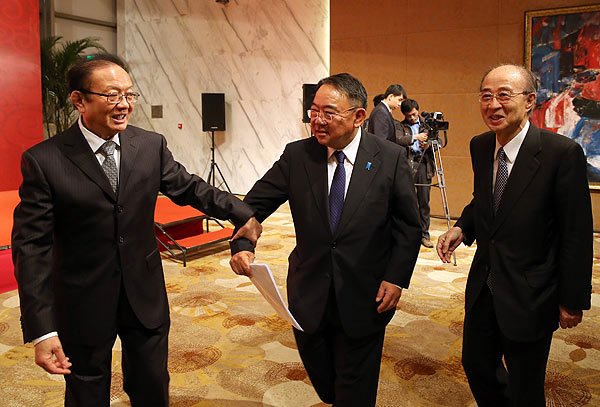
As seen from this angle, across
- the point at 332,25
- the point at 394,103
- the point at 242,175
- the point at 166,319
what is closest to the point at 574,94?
the point at 394,103

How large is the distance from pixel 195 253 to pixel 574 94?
534 cm

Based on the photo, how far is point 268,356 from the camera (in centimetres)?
345

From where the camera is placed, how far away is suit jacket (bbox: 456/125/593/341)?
1.94 metres

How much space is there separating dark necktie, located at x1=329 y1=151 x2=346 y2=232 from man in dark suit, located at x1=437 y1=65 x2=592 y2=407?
563mm

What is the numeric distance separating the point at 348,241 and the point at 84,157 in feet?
3.28

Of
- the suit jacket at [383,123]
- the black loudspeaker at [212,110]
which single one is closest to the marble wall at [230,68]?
the black loudspeaker at [212,110]

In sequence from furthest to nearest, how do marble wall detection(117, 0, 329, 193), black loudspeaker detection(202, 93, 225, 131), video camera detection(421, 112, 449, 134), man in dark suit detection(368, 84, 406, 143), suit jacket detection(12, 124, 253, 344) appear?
black loudspeaker detection(202, 93, 225, 131)
marble wall detection(117, 0, 329, 193)
man in dark suit detection(368, 84, 406, 143)
video camera detection(421, 112, 449, 134)
suit jacket detection(12, 124, 253, 344)

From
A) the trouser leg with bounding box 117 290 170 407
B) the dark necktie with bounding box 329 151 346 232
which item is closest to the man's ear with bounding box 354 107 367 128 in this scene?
the dark necktie with bounding box 329 151 346 232

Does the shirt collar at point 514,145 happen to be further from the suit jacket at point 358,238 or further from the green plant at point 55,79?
the green plant at point 55,79

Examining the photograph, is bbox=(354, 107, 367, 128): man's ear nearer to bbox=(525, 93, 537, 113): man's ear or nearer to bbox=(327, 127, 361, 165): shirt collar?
bbox=(327, 127, 361, 165): shirt collar

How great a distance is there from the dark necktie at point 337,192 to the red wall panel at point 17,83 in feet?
21.8

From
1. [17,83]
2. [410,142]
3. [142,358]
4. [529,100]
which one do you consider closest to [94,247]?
[142,358]

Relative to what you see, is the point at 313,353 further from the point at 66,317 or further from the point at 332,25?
the point at 332,25

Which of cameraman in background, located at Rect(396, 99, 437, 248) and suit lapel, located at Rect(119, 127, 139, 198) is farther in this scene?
cameraman in background, located at Rect(396, 99, 437, 248)
